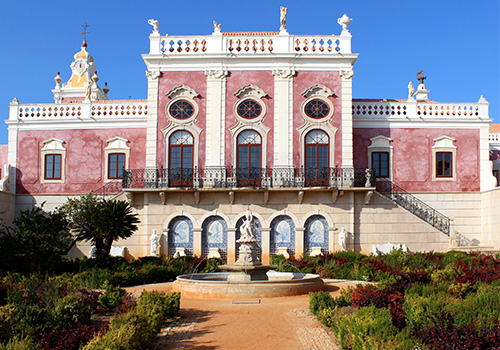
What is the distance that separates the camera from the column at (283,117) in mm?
28000

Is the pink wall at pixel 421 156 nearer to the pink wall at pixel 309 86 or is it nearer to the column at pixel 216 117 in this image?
the pink wall at pixel 309 86

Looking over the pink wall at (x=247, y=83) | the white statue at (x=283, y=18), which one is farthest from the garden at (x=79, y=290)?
the white statue at (x=283, y=18)

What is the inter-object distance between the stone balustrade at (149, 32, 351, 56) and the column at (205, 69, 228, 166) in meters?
1.26

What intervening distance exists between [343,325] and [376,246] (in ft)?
57.9

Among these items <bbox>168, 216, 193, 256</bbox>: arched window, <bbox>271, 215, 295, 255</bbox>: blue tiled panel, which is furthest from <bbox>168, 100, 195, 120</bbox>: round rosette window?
<bbox>271, 215, 295, 255</bbox>: blue tiled panel

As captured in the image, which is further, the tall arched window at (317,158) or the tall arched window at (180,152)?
the tall arched window at (180,152)

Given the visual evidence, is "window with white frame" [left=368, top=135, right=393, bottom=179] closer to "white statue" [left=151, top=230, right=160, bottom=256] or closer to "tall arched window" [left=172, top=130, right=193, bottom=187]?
"tall arched window" [left=172, top=130, right=193, bottom=187]

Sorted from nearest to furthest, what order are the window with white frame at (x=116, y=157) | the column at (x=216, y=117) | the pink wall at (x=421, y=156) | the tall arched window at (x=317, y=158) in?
the tall arched window at (x=317, y=158), the column at (x=216, y=117), the pink wall at (x=421, y=156), the window with white frame at (x=116, y=157)

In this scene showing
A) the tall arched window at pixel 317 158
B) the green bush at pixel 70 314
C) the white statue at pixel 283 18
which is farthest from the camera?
the white statue at pixel 283 18

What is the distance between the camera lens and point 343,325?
10.5 meters

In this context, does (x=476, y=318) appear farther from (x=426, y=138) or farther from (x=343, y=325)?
(x=426, y=138)

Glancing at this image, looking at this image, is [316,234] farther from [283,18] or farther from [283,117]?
[283,18]

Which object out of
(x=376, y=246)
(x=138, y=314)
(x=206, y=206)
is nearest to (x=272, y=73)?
(x=206, y=206)

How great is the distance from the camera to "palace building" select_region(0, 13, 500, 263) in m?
27.7
